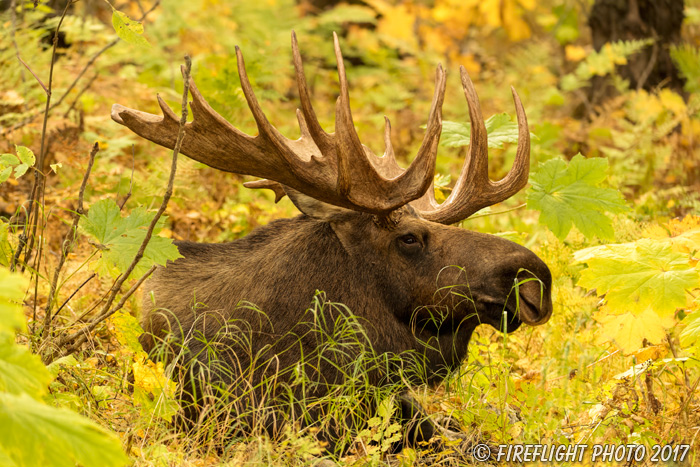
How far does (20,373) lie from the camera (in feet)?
6.65

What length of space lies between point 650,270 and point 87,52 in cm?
658

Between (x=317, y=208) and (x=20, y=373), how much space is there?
7.00ft

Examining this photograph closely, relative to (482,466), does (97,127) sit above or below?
above

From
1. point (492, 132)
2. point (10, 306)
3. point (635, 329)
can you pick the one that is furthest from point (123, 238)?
point (492, 132)

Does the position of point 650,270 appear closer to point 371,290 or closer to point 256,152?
point 371,290

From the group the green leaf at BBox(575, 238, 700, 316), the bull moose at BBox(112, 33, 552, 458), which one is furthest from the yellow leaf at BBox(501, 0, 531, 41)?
the green leaf at BBox(575, 238, 700, 316)

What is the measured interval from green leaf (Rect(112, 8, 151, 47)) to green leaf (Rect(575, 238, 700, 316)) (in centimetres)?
242

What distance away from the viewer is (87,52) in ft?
26.3

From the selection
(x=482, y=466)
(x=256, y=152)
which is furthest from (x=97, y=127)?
(x=482, y=466)

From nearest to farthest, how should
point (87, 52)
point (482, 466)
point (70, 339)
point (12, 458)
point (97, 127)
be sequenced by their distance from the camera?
point (12, 458) → point (482, 466) → point (70, 339) → point (97, 127) → point (87, 52)

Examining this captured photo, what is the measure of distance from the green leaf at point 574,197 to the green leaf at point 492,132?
504 millimetres

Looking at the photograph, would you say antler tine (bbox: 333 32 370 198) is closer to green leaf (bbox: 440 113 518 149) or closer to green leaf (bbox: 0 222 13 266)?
green leaf (bbox: 440 113 518 149)

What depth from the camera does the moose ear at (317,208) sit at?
155 inches

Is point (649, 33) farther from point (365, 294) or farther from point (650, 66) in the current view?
point (365, 294)
